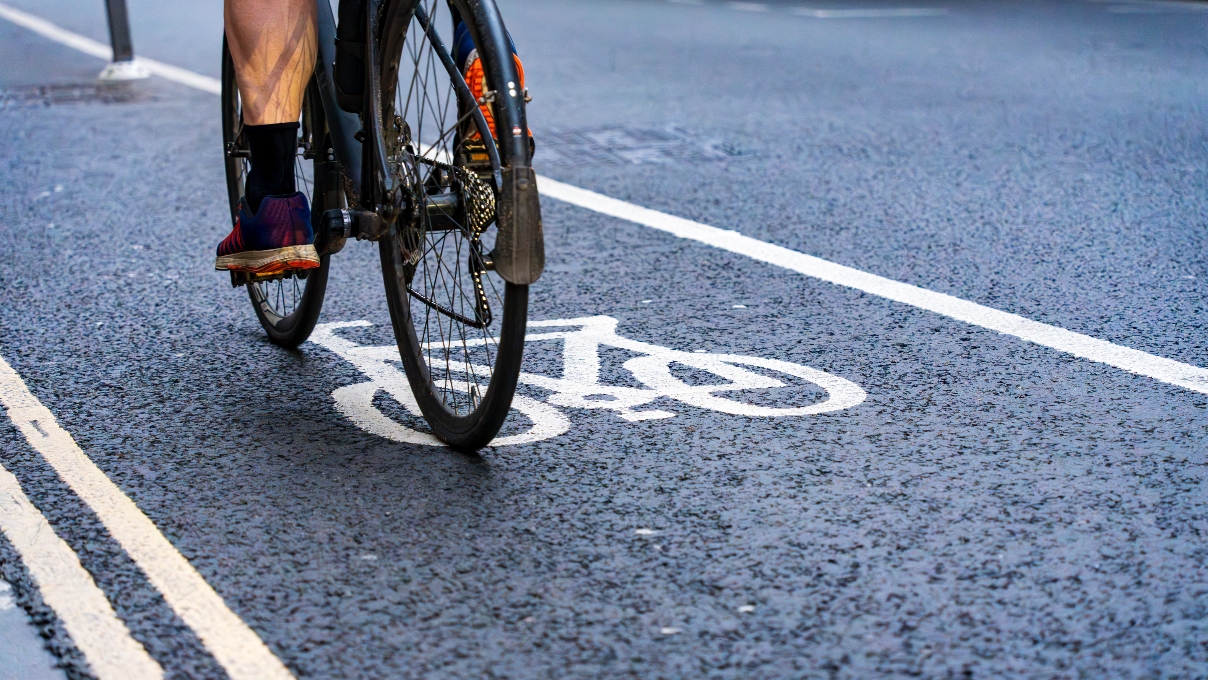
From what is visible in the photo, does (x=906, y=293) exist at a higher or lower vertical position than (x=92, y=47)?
lower

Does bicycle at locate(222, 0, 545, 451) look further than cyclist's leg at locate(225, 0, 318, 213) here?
No

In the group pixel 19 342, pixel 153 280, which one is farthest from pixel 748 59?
pixel 19 342

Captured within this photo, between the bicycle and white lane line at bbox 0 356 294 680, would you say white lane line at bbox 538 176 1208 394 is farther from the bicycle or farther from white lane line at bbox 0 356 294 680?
white lane line at bbox 0 356 294 680

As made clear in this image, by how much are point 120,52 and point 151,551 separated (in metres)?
7.80

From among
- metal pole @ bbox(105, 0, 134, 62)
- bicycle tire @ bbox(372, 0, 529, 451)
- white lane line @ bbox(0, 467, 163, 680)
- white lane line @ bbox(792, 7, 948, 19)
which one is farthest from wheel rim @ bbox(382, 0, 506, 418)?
white lane line @ bbox(792, 7, 948, 19)

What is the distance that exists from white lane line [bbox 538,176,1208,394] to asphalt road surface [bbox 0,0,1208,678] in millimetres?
74

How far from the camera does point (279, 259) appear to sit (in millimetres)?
3293

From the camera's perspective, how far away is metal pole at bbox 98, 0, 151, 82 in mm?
9375

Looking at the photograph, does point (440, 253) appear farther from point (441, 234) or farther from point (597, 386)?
point (597, 386)

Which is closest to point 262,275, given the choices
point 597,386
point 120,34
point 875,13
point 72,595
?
point 597,386

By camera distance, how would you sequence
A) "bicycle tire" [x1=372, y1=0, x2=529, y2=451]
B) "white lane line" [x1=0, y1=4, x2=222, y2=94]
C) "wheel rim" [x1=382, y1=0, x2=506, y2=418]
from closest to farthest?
"bicycle tire" [x1=372, y1=0, x2=529, y2=451], "wheel rim" [x1=382, y1=0, x2=506, y2=418], "white lane line" [x1=0, y1=4, x2=222, y2=94]

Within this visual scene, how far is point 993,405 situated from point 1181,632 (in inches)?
43.7

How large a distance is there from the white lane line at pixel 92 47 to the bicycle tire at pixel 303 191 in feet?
12.6

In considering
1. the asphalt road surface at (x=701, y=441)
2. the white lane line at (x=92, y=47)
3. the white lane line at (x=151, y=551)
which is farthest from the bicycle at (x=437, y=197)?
the white lane line at (x=92, y=47)
